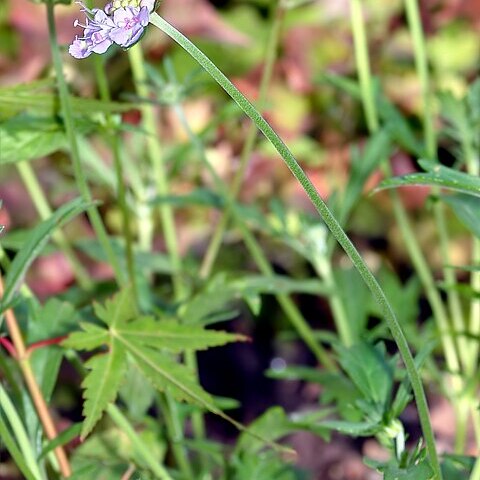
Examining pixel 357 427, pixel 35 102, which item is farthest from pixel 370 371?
pixel 35 102

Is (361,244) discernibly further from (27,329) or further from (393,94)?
(27,329)

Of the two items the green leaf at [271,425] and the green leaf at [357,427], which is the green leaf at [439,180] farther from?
the green leaf at [271,425]

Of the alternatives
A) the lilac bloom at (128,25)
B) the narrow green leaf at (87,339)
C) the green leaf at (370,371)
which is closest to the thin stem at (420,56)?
the green leaf at (370,371)

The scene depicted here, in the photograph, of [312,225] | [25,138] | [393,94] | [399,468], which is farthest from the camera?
[393,94]

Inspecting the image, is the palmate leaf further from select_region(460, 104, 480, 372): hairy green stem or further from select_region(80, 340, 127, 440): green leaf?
select_region(460, 104, 480, 372): hairy green stem

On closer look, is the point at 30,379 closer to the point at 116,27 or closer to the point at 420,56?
the point at 116,27

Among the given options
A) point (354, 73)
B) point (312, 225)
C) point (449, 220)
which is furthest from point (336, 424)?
point (354, 73)

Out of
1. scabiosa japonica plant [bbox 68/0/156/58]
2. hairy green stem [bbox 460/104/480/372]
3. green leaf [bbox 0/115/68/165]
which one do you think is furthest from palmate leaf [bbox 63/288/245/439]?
hairy green stem [bbox 460/104/480/372]
